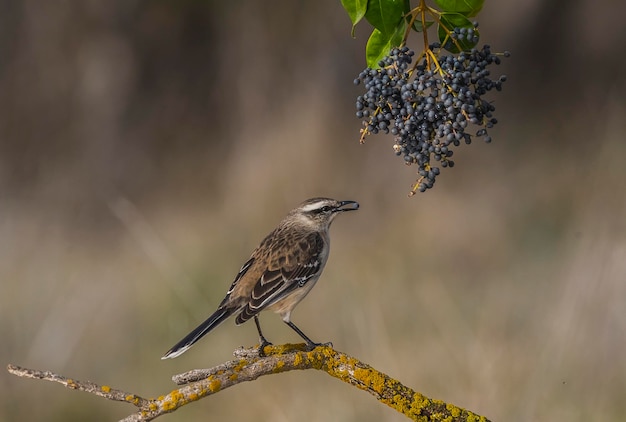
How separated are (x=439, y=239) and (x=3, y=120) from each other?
5.20m

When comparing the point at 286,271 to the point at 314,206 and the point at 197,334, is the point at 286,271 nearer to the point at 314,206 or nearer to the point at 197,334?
the point at 314,206

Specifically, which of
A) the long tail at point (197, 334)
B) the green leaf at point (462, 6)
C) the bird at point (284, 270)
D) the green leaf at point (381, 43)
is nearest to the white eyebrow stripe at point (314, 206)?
the bird at point (284, 270)

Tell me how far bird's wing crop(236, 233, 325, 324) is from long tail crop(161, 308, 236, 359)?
75 mm

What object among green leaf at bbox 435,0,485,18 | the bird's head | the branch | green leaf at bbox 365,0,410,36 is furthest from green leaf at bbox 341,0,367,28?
the bird's head

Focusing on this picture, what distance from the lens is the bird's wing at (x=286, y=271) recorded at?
3.92 m

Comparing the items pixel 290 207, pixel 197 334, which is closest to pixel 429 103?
pixel 197 334

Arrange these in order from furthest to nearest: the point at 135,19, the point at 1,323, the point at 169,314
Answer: the point at 135,19 < the point at 1,323 < the point at 169,314

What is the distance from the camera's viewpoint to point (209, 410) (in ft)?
22.1

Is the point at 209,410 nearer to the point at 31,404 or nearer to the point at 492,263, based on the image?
the point at 31,404

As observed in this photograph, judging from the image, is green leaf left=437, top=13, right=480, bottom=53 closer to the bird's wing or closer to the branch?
the branch

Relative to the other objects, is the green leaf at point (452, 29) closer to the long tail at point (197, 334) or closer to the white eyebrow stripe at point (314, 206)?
the long tail at point (197, 334)

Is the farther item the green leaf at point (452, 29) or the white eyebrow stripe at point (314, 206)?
the white eyebrow stripe at point (314, 206)

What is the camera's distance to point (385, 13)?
8.82 ft

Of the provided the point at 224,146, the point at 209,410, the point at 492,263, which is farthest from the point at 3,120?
the point at 492,263
